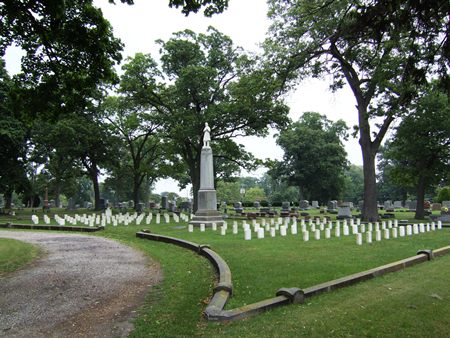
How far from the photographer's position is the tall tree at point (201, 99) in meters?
25.0

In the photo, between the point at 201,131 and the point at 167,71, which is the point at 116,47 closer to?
the point at 201,131

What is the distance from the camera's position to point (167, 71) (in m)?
28.1

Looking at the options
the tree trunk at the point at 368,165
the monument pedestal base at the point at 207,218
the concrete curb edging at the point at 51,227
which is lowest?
the concrete curb edging at the point at 51,227

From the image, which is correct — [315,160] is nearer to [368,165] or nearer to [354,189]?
[354,189]

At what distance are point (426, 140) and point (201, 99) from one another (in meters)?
15.4

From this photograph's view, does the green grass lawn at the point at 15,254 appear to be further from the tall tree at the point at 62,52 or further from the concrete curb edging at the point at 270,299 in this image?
the concrete curb edging at the point at 270,299

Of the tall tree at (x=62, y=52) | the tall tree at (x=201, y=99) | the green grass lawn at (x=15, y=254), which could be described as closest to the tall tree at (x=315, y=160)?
the tall tree at (x=201, y=99)

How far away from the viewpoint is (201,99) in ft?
86.7

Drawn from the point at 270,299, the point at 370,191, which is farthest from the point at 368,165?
the point at 270,299

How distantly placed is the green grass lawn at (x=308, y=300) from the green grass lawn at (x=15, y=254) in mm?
3340

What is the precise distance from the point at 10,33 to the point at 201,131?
17.4 meters

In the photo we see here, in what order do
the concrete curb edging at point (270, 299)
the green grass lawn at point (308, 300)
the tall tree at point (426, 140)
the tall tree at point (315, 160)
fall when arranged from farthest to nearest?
the tall tree at point (315, 160), the tall tree at point (426, 140), the concrete curb edging at point (270, 299), the green grass lawn at point (308, 300)

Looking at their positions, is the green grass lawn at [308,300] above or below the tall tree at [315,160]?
below

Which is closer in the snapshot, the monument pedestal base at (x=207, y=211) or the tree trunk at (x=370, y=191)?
the monument pedestal base at (x=207, y=211)
